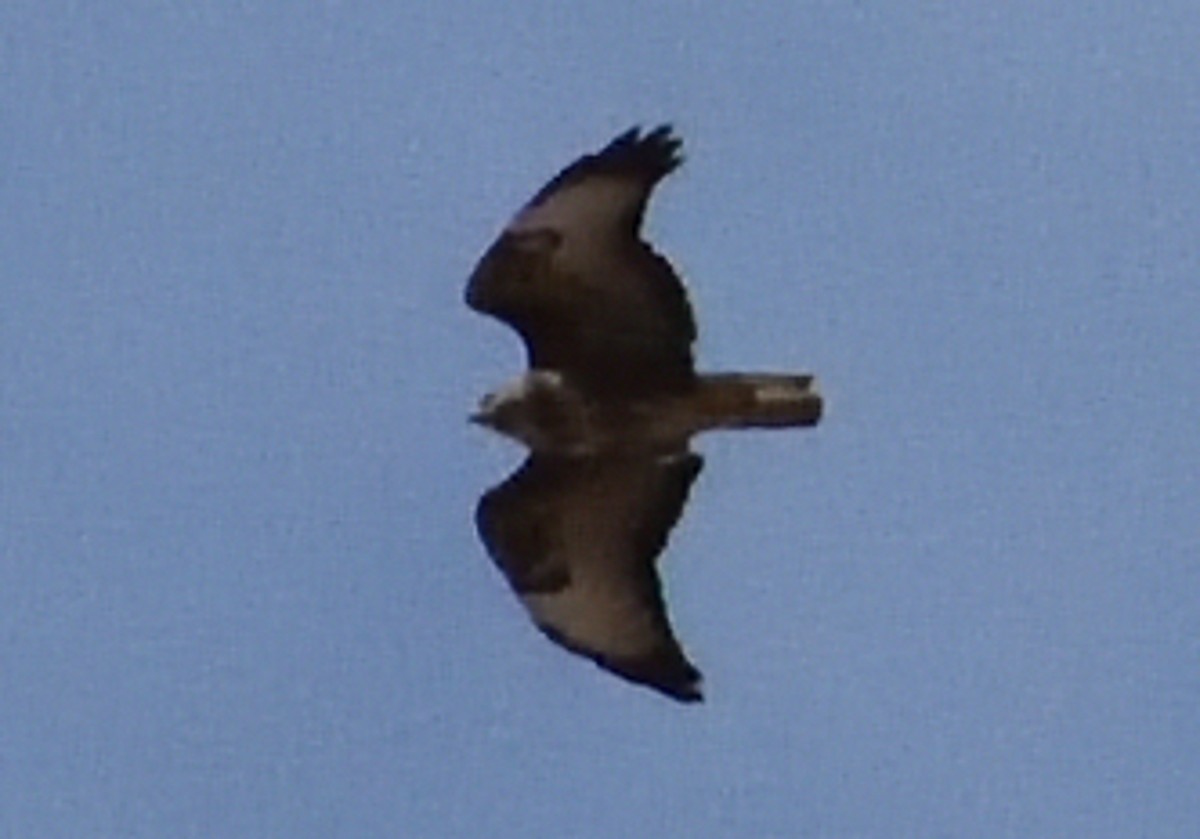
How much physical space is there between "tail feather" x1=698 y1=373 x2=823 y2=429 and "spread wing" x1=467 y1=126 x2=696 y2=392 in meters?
0.25

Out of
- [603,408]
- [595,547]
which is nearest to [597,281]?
[603,408]

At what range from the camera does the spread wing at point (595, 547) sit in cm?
2803

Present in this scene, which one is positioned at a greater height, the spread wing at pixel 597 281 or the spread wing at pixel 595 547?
the spread wing at pixel 597 281

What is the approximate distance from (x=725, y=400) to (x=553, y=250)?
130 cm

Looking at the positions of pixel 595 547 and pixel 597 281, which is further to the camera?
pixel 595 547

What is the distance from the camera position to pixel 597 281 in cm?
2745

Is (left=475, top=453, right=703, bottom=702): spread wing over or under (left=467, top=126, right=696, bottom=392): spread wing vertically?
under

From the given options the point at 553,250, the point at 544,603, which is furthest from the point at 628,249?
the point at 544,603

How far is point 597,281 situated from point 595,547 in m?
1.77

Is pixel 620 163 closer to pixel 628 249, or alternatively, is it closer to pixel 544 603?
pixel 628 249

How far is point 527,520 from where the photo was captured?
28281mm

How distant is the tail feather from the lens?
2681 centimetres

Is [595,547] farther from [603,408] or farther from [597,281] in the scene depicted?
[597,281]

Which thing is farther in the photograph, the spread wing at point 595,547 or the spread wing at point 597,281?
the spread wing at point 595,547
